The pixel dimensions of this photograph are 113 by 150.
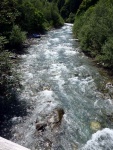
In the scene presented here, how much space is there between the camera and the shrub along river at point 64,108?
45.2ft

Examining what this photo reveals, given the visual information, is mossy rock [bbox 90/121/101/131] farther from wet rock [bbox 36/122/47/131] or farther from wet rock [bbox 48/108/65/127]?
wet rock [bbox 36/122/47/131]

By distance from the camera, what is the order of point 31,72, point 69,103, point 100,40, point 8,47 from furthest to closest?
point 8,47, point 100,40, point 31,72, point 69,103

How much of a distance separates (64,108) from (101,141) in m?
5.02

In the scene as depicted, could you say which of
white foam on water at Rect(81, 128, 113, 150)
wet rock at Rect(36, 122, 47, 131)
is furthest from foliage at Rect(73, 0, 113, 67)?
wet rock at Rect(36, 122, 47, 131)

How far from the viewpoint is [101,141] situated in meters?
13.6

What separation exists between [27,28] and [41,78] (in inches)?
1335

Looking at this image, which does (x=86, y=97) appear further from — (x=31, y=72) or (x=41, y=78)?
(x=31, y=72)

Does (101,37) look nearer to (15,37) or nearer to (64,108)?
(15,37)

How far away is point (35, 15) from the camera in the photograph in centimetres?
6506

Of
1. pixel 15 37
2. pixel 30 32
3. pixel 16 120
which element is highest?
pixel 15 37

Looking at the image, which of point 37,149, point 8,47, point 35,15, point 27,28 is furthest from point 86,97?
point 35,15

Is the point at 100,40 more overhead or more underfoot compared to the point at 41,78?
more overhead

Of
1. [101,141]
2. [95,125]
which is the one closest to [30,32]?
[95,125]

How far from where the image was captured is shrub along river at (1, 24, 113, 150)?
45.2 feet
